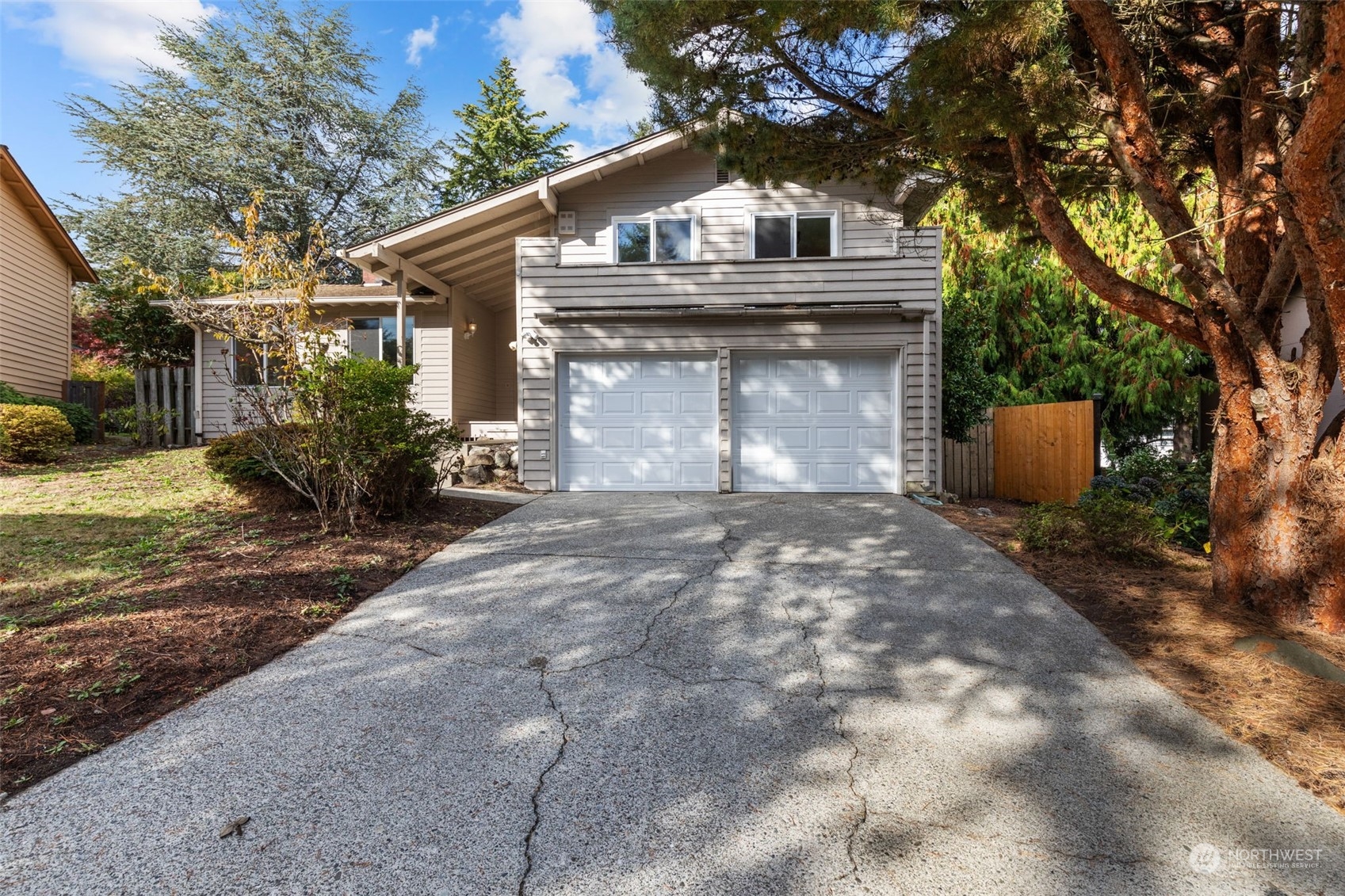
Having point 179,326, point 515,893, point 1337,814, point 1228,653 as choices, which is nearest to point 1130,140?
point 1228,653

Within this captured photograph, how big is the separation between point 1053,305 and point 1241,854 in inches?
524

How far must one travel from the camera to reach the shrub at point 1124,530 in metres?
5.48

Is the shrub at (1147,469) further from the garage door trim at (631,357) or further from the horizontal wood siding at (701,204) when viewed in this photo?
the garage door trim at (631,357)

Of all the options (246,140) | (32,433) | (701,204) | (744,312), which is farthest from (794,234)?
(246,140)

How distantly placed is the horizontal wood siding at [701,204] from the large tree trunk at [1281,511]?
5912 millimetres

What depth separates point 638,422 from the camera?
375 inches

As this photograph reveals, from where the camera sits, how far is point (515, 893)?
6.32 ft

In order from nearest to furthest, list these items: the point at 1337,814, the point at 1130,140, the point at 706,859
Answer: the point at 706,859 < the point at 1337,814 < the point at 1130,140

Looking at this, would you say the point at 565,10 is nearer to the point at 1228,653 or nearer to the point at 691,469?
the point at 691,469

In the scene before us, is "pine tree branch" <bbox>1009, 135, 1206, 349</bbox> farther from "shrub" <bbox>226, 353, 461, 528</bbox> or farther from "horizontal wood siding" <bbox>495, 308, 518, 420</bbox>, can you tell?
"horizontal wood siding" <bbox>495, 308, 518, 420</bbox>

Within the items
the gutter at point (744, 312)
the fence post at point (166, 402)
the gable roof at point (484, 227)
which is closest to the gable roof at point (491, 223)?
the gable roof at point (484, 227)

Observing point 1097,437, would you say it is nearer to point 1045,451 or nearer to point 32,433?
point 1045,451

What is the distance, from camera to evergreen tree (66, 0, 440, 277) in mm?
20766

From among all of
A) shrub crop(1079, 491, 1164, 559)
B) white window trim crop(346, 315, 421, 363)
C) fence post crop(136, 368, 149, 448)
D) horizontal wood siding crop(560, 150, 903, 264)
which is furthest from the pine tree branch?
fence post crop(136, 368, 149, 448)
